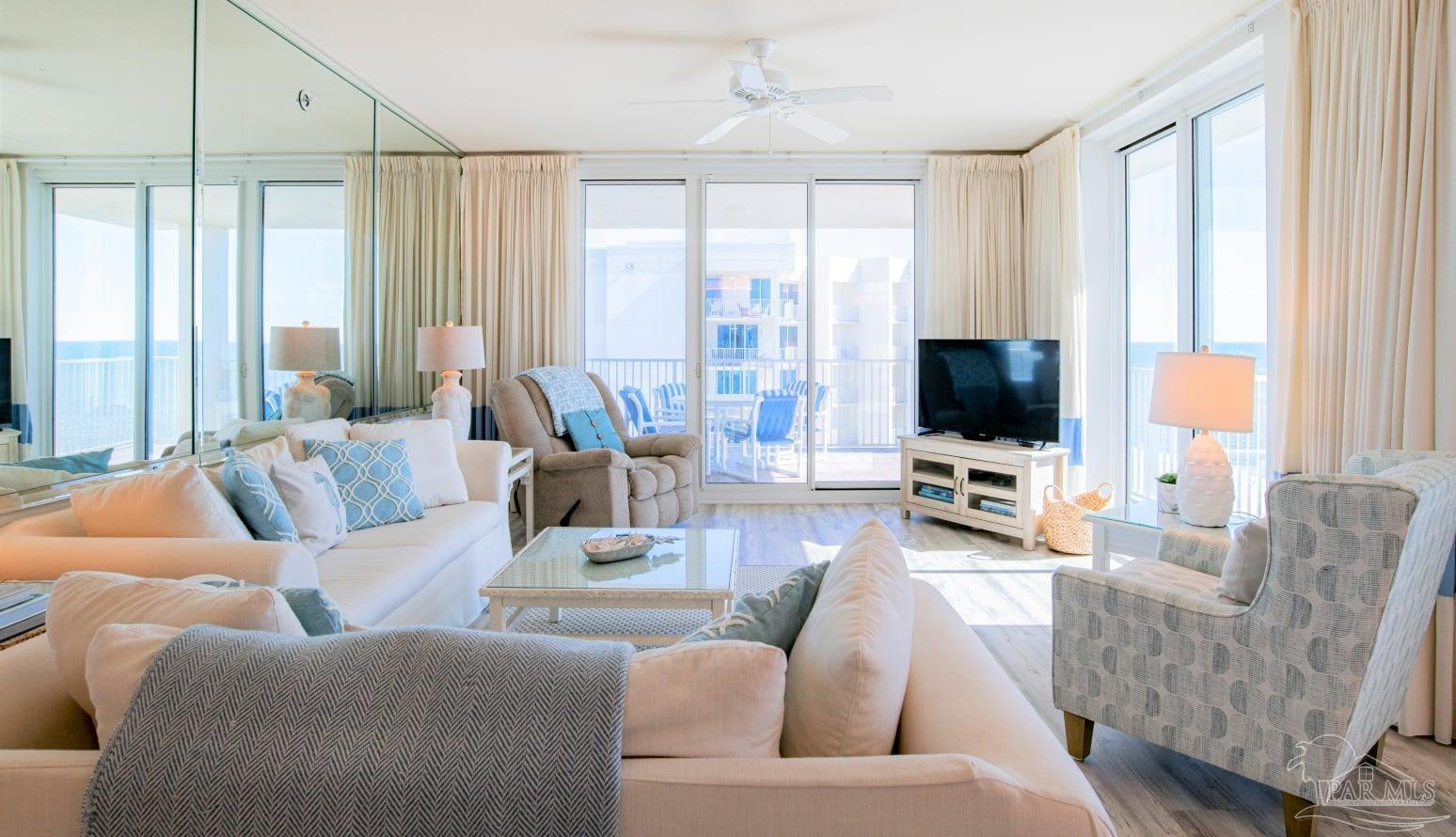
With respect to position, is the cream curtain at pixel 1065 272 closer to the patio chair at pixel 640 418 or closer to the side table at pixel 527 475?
the patio chair at pixel 640 418

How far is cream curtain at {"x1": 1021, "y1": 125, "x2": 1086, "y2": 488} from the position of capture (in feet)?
17.0

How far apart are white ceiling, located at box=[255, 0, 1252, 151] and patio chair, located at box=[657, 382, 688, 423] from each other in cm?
185

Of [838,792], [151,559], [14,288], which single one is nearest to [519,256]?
[14,288]

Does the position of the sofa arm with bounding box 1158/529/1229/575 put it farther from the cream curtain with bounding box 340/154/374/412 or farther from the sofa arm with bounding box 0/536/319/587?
the cream curtain with bounding box 340/154/374/412

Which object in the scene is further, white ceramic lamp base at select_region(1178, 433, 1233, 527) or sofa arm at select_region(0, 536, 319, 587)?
white ceramic lamp base at select_region(1178, 433, 1233, 527)

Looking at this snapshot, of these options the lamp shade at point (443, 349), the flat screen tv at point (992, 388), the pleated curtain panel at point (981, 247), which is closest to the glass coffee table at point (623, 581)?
the lamp shade at point (443, 349)

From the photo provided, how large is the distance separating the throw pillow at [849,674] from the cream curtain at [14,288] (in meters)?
2.43

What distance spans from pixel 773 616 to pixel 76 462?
2.47 m

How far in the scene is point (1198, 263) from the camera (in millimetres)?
4297

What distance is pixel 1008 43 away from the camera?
3912 millimetres

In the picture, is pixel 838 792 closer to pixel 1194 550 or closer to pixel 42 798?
pixel 42 798

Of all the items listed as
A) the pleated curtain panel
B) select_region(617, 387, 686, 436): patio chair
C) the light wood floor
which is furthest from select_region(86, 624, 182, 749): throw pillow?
the pleated curtain panel

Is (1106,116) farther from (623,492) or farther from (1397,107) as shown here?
(623,492)

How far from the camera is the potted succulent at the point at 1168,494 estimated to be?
3262 millimetres
